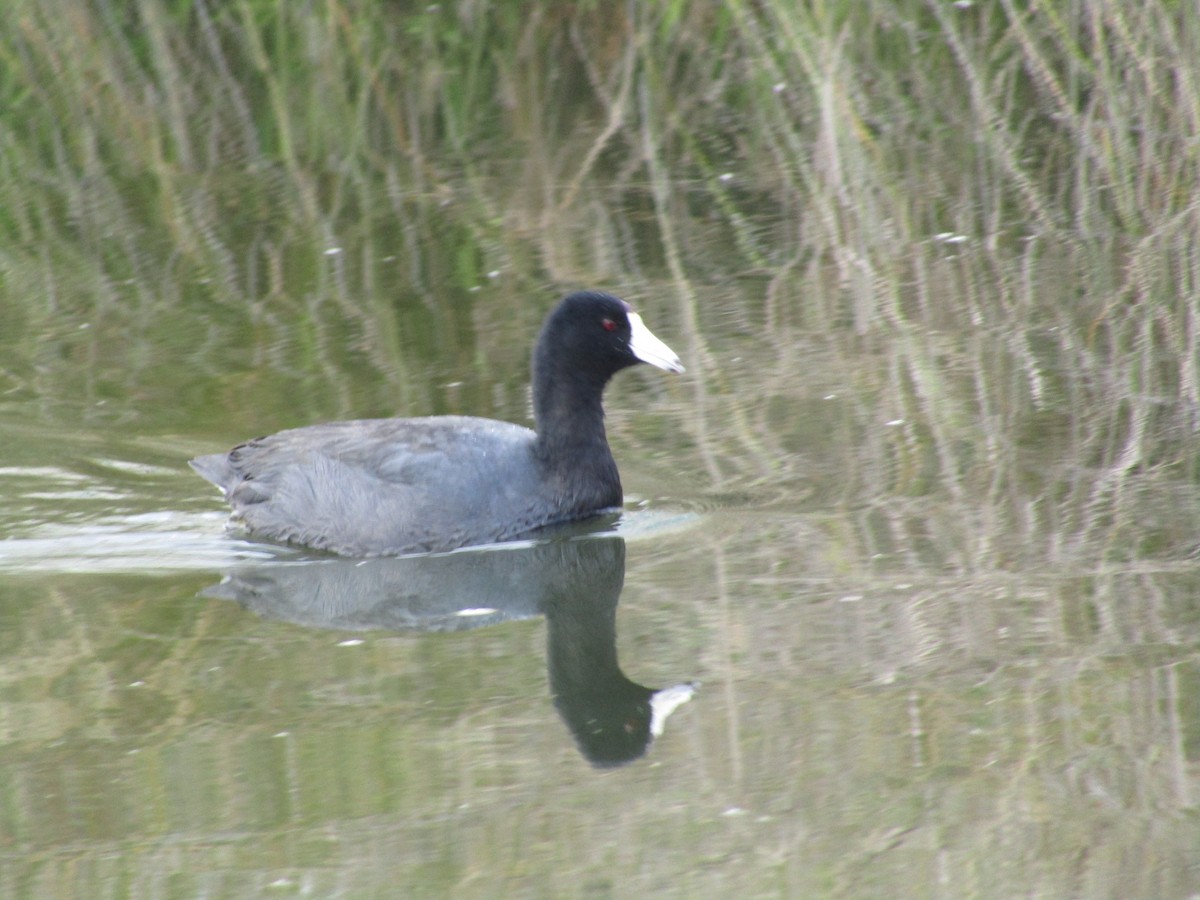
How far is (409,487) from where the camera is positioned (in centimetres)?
643

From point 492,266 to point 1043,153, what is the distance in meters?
3.42

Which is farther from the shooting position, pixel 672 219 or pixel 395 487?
pixel 672 219

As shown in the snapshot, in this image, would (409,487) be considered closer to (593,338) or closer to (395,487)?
(395,487)

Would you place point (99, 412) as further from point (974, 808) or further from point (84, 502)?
point (974, 808)

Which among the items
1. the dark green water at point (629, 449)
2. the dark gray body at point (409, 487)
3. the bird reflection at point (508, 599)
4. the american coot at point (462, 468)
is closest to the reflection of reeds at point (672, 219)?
the dark green water at point (629, 449)

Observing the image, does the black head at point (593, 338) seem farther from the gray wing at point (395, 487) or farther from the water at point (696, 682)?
the water at point (696, 682)

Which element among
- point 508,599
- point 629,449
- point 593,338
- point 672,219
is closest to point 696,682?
point 508,599

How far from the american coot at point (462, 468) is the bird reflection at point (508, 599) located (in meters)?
0.12

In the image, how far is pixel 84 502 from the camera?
6852mm

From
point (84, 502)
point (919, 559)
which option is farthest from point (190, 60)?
point (919, 559)

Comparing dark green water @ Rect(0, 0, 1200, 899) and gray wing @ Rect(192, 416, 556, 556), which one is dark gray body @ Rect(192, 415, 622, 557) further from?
dark green water @ Rect(0, 0, 1200, 899)

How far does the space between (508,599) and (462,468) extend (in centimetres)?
65

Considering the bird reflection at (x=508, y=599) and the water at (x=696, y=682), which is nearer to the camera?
the water at (x=696, y=682)

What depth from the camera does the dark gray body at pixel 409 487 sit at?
643cm
